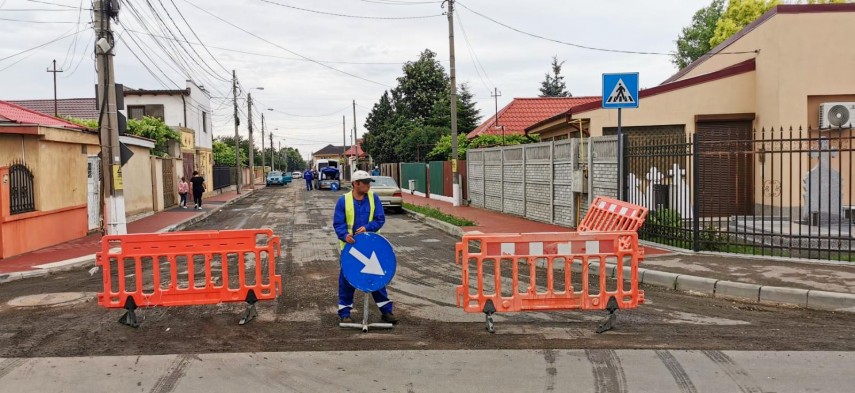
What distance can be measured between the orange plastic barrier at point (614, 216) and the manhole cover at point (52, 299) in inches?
266

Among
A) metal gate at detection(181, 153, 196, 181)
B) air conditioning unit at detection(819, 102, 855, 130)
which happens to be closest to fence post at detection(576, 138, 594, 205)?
air conditioning unit at detection(819, 102, 855, 130)

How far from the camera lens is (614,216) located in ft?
30.1

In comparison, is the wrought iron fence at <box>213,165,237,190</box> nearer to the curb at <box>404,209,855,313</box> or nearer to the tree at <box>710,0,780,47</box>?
the tree at <box>710,0,780,47</box>

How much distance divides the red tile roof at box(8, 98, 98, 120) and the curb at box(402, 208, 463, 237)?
32797 millimetres

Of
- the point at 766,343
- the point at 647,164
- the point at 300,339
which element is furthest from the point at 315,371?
the point at 647,164

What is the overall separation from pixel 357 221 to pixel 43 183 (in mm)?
10313

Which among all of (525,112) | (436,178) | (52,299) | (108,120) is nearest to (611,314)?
(52,299)

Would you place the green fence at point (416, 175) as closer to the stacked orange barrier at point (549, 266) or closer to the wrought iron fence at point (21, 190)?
the wrought iron fence at point (21, 190)

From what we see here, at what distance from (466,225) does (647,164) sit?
18.7 ft

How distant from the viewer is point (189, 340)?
6145mm

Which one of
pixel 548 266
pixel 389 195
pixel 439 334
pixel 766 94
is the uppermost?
pixel 766 94

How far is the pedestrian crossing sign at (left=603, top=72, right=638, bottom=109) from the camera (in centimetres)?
1080

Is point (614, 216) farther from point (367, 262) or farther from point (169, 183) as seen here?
point (169, 183)

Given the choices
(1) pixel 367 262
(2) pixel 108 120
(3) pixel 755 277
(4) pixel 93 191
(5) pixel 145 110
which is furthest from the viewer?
(5) pixel 145 110
